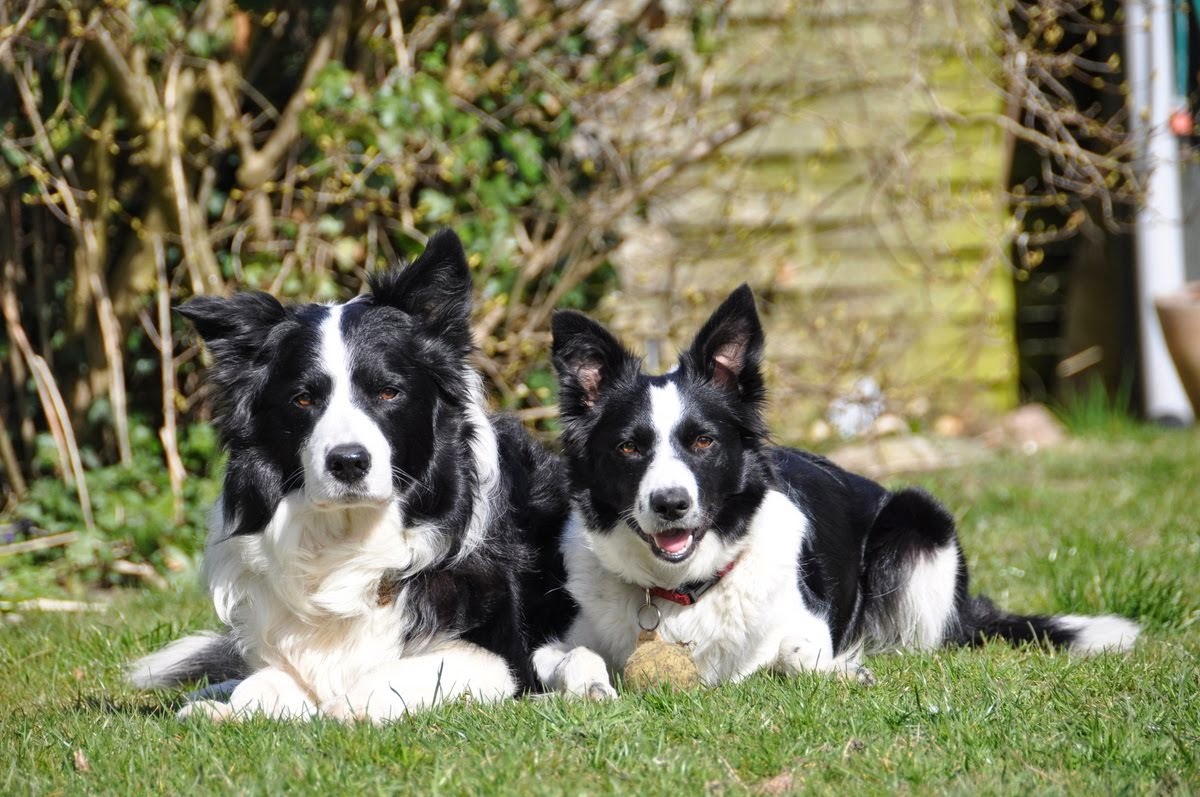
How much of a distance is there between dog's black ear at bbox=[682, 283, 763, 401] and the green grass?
979 millimetres

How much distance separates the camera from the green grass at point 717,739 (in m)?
3.02

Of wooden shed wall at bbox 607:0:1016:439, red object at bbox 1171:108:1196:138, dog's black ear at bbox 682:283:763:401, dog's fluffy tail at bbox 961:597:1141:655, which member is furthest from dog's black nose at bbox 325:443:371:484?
red object at bbox 1171:108:1196:138

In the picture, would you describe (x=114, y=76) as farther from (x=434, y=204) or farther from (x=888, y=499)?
(x=888, y=499)

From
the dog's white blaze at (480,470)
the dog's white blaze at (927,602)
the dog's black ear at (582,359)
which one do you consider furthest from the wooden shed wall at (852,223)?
the dog's white blaze at (480,470)

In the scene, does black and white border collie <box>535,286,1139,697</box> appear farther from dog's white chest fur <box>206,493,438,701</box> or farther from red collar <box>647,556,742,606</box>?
dog's white chest fur <box>206,493,438,701</box>

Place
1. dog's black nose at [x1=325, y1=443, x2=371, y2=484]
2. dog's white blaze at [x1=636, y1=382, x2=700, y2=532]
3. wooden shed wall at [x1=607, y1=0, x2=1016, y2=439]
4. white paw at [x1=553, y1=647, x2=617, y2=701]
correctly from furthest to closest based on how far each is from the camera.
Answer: wooden shed wall at [x1=607, y1=0, x2=1016, y2=439], dog's white blaze at [x1=636, y1=382, x2=700, y2=532], white paw at [x1=553, y1=647, x2=617, y2=701], dog's black nose at [x1=325, y1=443, x2=371, y2=484]

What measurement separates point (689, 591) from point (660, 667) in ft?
1.07

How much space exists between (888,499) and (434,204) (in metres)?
2.97

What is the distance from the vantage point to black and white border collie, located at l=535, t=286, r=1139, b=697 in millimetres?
3932

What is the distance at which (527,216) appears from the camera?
716 centimetres

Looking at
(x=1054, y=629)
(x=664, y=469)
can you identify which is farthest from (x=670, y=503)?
(x=1054, y=629)

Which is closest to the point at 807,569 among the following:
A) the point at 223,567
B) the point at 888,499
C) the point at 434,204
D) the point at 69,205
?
the point at 888,499

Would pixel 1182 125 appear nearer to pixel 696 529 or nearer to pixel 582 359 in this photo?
pixel 582 359

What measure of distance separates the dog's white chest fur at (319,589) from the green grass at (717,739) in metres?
0.40
